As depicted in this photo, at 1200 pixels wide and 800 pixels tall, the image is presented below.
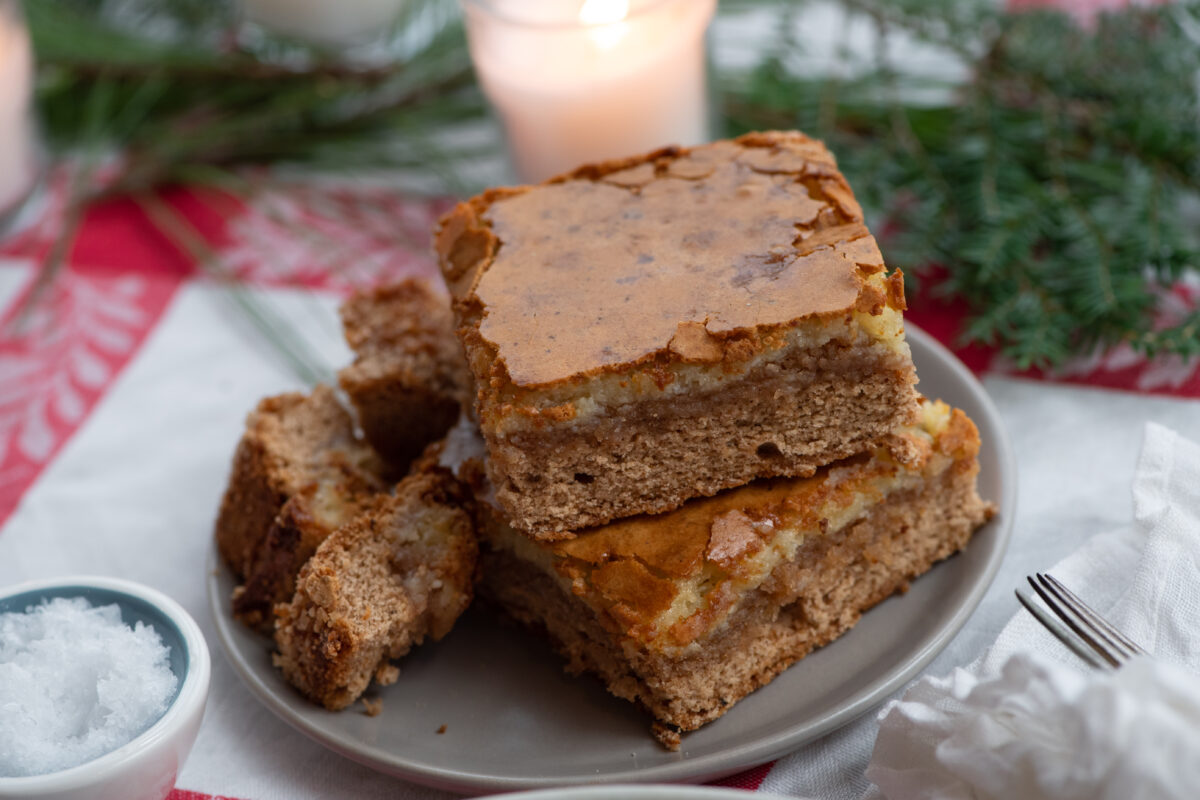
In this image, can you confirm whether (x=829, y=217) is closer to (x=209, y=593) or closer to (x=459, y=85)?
(x=209, y=593)

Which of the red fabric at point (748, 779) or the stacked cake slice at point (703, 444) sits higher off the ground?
the stacked cake slice at point (703, 444)

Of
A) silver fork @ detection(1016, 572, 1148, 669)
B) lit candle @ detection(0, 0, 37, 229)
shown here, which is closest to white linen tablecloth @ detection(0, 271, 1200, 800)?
silver fork @ detection(1016, 572, 1148, 669)

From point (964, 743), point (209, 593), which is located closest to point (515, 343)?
point (209, 593)

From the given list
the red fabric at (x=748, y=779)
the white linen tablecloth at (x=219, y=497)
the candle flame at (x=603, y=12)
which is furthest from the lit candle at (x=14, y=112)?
the red fabric at (x=748, y=779)

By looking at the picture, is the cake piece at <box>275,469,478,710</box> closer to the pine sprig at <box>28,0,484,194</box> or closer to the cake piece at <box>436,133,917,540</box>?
the cake piece at <box>436,133,917,540</box>

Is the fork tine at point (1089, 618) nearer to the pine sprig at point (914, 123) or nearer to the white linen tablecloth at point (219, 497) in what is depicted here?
the white linen tablecloth at point (219, 497)

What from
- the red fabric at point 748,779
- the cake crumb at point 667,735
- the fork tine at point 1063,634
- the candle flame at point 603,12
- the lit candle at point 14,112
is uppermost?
the lit candle at point 14,112
